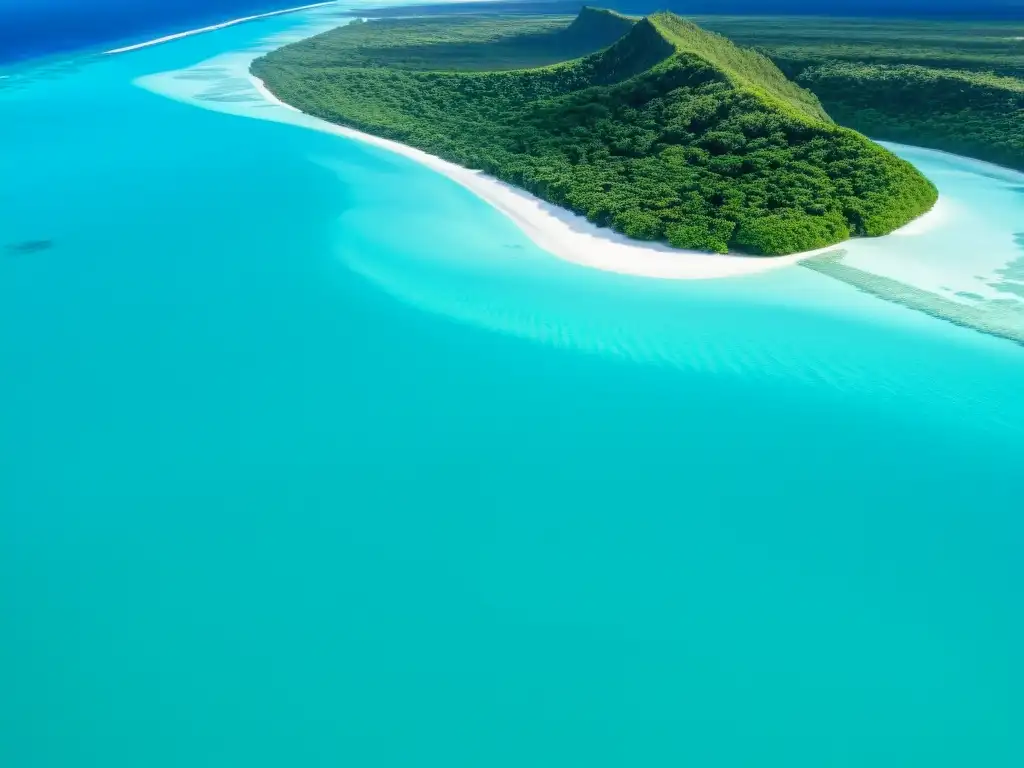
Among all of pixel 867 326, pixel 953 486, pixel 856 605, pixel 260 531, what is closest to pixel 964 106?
pixel 867 326

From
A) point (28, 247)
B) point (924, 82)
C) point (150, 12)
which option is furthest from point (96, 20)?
point (924, 82)

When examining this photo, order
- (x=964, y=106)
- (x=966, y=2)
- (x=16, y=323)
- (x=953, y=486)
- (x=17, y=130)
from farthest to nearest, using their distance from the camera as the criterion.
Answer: (x=966, y=2) < (x=17, y=130) < (x=964, y=106) < (x=16, y=323) < (x=953, y=486)

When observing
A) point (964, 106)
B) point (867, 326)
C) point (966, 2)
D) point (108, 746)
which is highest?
point (966, 2)

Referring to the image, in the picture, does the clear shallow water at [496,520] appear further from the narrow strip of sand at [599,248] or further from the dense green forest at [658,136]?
the dense green forest at [658,136]

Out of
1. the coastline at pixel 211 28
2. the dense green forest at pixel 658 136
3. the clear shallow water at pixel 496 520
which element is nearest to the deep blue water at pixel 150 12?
the coastline at pixel 211 28

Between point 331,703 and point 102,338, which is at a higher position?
point 102,338

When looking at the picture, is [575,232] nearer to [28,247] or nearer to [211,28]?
[28,247]

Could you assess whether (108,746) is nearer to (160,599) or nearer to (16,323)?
(160,599)

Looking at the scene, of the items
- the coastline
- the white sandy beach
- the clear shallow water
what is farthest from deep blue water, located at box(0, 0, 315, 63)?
the clear shallow water
